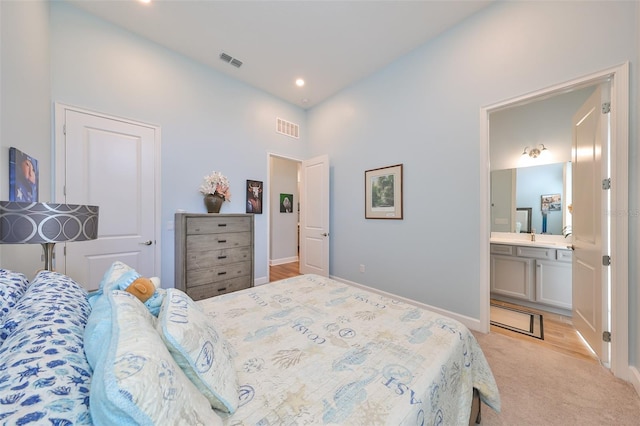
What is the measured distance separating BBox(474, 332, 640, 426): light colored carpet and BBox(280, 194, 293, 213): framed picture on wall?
472cm

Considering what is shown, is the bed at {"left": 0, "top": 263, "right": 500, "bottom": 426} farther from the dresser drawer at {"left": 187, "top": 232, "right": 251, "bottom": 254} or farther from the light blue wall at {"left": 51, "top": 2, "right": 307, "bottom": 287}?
the light blue wall at {"left": 51, "top": 2, "right": 307, "bottom": 287}

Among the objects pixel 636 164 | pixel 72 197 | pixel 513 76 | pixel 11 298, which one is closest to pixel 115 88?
pixel 72 197

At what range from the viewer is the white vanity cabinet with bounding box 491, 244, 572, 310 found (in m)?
2.72

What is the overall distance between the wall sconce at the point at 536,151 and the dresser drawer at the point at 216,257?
4239 millimetres

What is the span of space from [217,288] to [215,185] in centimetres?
137

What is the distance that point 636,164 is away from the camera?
167 centimetres

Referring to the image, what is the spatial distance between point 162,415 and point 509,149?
4594 millimetres

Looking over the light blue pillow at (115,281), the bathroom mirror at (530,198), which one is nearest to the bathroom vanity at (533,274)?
the bathroom mirror at (530,198)

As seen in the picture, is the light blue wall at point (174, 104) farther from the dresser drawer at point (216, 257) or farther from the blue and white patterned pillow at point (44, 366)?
the blue and white patterned pillow at point (44, 366)

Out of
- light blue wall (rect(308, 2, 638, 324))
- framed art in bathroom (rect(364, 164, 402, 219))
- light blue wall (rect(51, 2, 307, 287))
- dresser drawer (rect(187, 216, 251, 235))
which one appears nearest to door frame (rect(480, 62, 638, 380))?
light blue wall (rect(308, 2, 638, 324))

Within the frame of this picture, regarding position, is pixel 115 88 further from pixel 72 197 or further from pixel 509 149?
pixel 509 149

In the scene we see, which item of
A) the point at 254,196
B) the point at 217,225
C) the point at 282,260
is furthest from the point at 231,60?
the point at 282,260

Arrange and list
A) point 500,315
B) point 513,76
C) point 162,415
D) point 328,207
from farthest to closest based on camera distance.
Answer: point 328,207 < point 500,315 < point 513,76 < point 162,415

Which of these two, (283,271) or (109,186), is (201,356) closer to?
(109,186)
